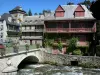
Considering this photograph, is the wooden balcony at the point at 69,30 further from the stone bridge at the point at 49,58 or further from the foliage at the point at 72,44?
the stone bridge at the point at 49,58

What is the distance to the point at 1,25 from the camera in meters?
66.4

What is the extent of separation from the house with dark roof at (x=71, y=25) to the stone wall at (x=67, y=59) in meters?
6.81

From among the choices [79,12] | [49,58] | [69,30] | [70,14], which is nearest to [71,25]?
[69,30]

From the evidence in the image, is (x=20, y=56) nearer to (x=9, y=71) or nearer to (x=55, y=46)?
(x=9, y=71)

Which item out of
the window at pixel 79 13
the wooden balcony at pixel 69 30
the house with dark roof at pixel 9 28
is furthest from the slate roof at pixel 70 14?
the house with dark roof at pixel 9 28

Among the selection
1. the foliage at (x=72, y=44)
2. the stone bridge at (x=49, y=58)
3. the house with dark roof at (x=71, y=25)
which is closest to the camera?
the stone bridge at (x=49, y=58)

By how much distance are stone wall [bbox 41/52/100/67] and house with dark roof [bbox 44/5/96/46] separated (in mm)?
6811

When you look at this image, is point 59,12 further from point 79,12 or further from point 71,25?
point 79,12

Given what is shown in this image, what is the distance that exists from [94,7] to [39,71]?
52.9 ft

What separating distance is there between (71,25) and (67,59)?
11.0 metres

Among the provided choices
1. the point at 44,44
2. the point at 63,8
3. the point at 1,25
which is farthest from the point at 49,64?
the point at 1,25

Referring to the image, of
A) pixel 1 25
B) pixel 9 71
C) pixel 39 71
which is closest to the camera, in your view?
pixel 9 71

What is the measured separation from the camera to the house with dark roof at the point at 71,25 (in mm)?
46594

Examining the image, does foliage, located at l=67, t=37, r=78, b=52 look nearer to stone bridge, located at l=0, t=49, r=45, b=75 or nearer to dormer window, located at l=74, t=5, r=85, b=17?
dormer window, located at l=74, t=5, r=85, b=17
